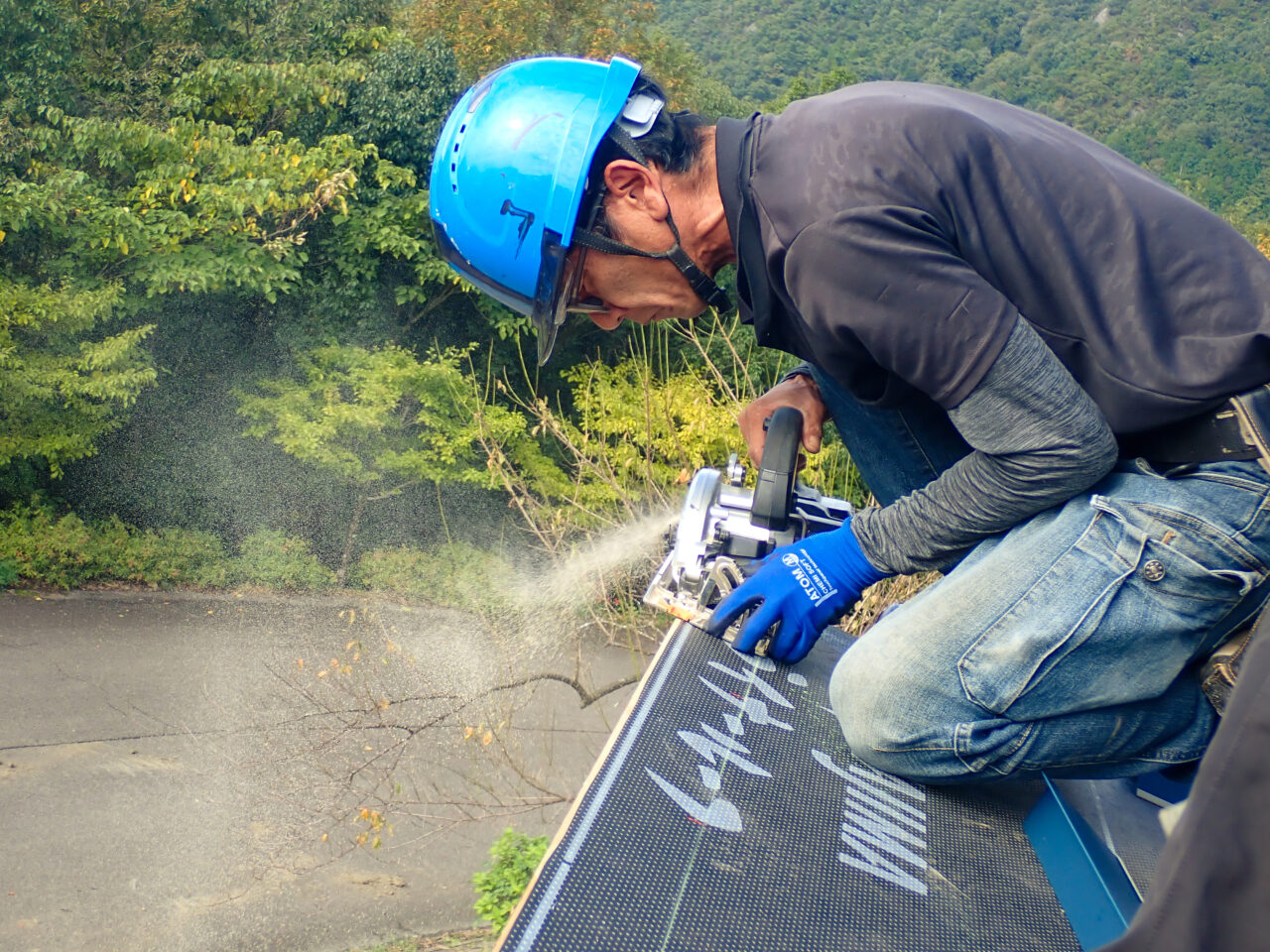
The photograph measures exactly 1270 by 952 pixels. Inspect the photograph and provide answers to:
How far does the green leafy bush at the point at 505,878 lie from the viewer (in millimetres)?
4418

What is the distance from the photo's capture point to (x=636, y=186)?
72.2 inches

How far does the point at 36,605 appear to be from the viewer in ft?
24.9

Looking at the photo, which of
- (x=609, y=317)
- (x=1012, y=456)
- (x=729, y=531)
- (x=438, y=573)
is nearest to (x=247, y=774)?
(x=438, y=573)

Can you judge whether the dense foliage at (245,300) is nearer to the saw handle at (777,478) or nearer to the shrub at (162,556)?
the shrub at (162,556)

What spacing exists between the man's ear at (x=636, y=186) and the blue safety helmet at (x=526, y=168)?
0.18ft

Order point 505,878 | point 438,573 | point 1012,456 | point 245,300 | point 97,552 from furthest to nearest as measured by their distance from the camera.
→ point 245,300
point 438,573
point 97,552
point 505,878
point 1012,456

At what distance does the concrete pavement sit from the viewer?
4.72 m

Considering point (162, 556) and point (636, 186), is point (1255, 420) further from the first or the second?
point (162, 556)

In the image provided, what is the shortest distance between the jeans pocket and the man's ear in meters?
0.95

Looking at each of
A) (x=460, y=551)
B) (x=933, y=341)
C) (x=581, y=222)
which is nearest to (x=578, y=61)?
(x=581, y=222)

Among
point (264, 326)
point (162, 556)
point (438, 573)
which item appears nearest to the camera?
point (162, 556)

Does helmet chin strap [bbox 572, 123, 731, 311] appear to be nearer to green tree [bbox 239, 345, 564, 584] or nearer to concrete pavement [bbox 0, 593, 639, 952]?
concrete pavement [bbox 0, 593, 639, 952]

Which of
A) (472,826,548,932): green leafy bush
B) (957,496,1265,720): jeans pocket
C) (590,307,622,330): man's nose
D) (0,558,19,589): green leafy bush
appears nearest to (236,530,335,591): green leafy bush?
(0,558,19,589): green leafy bush

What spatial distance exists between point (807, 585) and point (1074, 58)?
84.2ft
